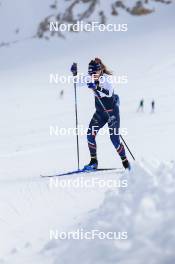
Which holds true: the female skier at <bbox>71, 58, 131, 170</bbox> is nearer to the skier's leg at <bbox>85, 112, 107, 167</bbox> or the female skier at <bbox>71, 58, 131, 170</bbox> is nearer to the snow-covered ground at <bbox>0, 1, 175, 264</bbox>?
the skier's leg at <bbox>85, 112, 107, 167</bbox>

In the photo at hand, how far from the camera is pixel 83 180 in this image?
27.8ft

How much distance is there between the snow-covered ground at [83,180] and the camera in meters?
4.04

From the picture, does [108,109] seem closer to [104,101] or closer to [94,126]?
[104,101]

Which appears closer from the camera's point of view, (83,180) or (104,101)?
(83,180)

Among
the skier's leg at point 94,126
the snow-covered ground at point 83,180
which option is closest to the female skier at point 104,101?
the skier's leg at point 94,126

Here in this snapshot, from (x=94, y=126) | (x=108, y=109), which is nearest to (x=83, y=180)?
(x=94, y=126)

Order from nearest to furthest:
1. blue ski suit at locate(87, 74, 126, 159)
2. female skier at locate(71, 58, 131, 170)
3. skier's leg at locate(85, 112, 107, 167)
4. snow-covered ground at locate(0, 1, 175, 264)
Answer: snow-covered ground at locate(0, 1, 175, 264) → female skier at locate(71, 58, 131, 170) → blue ski suit at locate(87, 74, 126, 159) → skier's leg at locate(85, 112, 107, 167)

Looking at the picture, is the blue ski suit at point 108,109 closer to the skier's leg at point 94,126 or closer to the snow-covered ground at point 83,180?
the skier's leg at point 94,126

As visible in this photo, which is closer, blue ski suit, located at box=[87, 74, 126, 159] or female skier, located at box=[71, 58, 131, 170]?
female skier, located at box=[71, 58, 131, 170]

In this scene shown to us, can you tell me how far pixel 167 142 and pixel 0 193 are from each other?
21.3ft

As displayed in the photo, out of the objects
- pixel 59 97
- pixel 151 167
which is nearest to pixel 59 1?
pixel 59 97

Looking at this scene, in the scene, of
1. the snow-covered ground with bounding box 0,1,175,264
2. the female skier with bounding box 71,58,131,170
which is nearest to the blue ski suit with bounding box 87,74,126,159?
the female skier with bounding box 71,58,131,170

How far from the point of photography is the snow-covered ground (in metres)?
4.04

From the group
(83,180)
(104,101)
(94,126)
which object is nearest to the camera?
(83,180)
